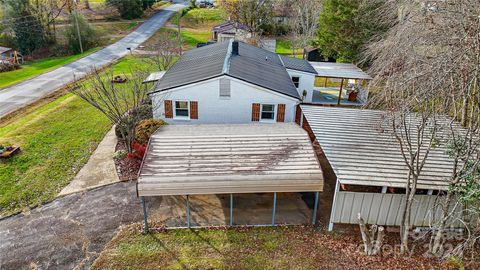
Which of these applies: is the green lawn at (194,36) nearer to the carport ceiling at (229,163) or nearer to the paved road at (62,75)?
the paved road at (62,75)

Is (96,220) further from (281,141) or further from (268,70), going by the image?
(268,70)

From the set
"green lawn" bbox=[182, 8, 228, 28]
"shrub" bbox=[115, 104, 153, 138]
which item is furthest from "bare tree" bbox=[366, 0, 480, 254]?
Result: "green lawn" bbox=[182, 8, 228, 28]

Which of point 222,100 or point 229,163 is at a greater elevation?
point 222,100

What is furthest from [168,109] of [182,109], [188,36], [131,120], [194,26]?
[194,26]

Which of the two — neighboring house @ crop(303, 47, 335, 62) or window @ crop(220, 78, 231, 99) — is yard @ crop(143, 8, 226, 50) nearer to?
neighboring house @ crop(303, 47, 335, 62)

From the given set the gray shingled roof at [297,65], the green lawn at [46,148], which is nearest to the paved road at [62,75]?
the green lawn at [46,148]

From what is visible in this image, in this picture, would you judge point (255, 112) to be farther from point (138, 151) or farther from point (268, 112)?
point (138, 151)

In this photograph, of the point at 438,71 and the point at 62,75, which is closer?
the point at 438,71
